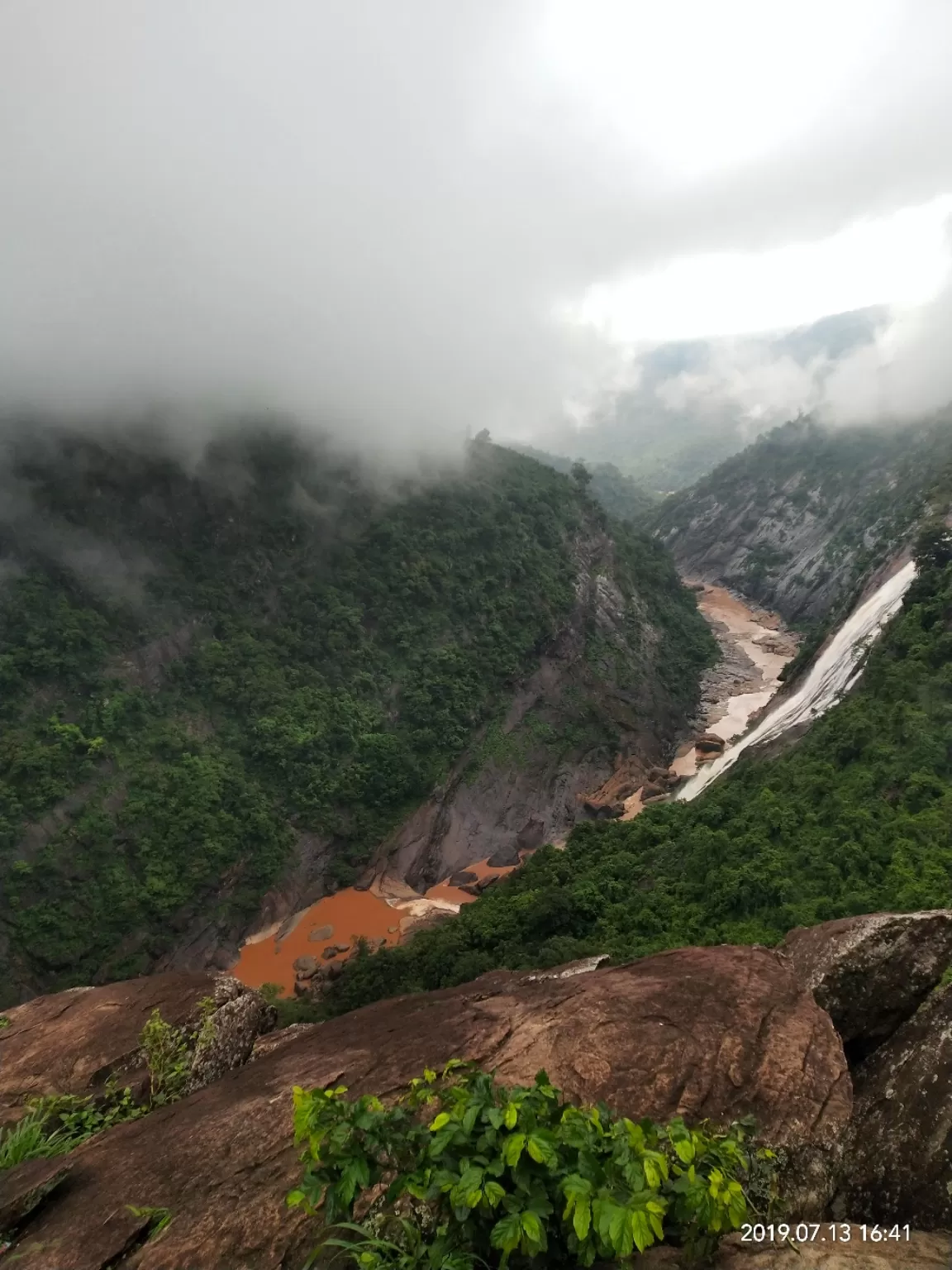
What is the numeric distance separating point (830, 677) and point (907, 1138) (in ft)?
117

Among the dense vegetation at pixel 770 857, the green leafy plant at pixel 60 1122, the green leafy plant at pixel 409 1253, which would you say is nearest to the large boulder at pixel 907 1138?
the green leafy plant at pixel 409 1253

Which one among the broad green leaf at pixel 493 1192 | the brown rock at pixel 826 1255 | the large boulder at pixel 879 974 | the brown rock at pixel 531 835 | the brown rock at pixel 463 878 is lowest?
the brown rock at pixel 531 835

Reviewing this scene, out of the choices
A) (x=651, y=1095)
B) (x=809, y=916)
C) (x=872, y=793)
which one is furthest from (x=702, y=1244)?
(x=872, y=793)

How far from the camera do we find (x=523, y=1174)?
3406 mm

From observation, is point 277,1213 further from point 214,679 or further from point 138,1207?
point 214,679

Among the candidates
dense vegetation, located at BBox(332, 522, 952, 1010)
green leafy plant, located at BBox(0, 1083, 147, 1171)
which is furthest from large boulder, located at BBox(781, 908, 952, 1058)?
dense vegetation, located at BBox(332, 522, 952, 1010)

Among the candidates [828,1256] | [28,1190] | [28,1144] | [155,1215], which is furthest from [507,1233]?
[28,1144]

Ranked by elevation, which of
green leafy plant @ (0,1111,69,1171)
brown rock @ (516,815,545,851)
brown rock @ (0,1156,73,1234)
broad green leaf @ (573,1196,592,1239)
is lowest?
brown rock @ (516,815,545,851)

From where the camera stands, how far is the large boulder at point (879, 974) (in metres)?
7.10

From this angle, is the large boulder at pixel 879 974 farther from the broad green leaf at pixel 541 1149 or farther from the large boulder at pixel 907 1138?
the broad green leaf at pixel 541 1149

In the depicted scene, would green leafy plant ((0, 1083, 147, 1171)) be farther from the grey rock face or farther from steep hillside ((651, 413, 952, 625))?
steep hillside ((651, 413, 952, 625))

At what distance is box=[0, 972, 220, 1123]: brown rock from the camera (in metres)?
8.14

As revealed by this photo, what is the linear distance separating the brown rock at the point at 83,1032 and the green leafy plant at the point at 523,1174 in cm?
627

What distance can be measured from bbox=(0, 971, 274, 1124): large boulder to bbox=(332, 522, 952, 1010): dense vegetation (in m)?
11.6
